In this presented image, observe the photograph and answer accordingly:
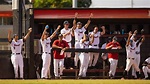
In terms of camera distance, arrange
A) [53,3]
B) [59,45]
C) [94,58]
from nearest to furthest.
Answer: [59,45] → [94,58] → [53,3]

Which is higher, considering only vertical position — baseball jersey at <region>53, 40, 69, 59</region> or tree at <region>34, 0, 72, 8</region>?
tree at <region>34, 0, 72, 8</region>

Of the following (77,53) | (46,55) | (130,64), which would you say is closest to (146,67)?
(130,64)

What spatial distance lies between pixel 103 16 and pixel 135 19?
1499 millimetres

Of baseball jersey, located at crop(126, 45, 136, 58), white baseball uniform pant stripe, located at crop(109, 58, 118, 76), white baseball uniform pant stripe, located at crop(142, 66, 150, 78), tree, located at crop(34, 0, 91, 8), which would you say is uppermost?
tree, located at crop(34, 0, 91, 8)

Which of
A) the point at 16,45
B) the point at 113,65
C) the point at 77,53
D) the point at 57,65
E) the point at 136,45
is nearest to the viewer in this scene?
the point at 57,65

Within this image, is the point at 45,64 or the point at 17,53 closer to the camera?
the point at 45,64

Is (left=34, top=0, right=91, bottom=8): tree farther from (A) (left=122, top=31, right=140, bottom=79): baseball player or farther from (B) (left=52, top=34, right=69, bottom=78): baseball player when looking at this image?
(B) (left=52, top=34, right=69, bottom=78): baseball player

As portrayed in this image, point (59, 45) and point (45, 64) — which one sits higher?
point (59, 45)

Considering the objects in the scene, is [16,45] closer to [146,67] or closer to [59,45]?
[59,45]

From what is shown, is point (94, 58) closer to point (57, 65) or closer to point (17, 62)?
point (57, 65)

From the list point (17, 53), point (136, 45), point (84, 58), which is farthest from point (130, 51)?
point (17, 53)

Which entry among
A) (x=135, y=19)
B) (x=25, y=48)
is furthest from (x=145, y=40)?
(x=25, y=48)

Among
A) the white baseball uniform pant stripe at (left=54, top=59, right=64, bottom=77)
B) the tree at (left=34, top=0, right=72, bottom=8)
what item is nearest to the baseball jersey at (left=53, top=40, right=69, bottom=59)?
the white baseball uniform pant stripe at (left=54, top=59, right=64, bottom=77)

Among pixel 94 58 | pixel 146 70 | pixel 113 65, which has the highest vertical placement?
pixel 94 58
